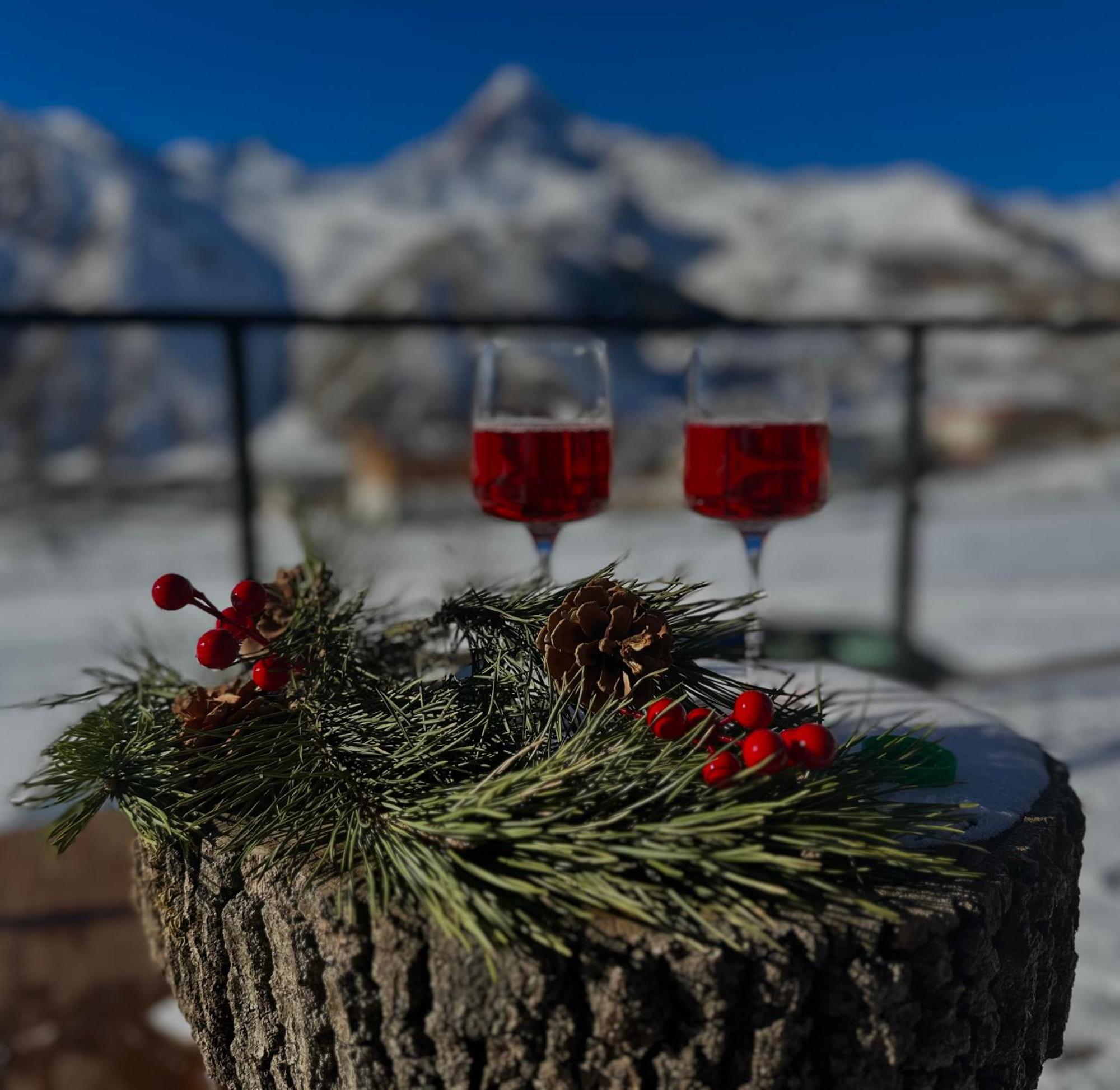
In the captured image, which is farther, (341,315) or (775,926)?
(341,315)

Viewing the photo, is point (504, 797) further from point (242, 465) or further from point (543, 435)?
point (242, 465)

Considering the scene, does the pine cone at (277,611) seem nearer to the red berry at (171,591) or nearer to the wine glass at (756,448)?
the red berry at (171,591)

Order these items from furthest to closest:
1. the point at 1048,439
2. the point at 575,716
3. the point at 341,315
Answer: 1. the point at 1048,439
2. the point at 341,315
3. the point at 575,716

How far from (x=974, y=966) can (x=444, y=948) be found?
26 cm

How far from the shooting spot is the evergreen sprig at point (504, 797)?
41 centimetres

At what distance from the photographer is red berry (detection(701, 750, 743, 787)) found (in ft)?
1.47

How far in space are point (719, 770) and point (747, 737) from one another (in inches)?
0.9

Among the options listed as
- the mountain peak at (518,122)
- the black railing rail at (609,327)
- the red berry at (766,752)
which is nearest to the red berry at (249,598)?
the red berry at (766,752)

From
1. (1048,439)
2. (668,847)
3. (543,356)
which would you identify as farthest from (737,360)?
(1048,439)

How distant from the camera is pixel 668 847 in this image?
1.36ft

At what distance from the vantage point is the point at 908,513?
2.04m

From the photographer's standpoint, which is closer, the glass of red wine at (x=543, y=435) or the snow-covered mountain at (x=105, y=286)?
the glass of red wine at (x=543, y=435)

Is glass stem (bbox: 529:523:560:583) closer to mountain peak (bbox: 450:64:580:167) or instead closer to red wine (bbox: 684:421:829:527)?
red wine (bbox: 684:421:829:527)

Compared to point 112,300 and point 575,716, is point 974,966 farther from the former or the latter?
point 112,300
